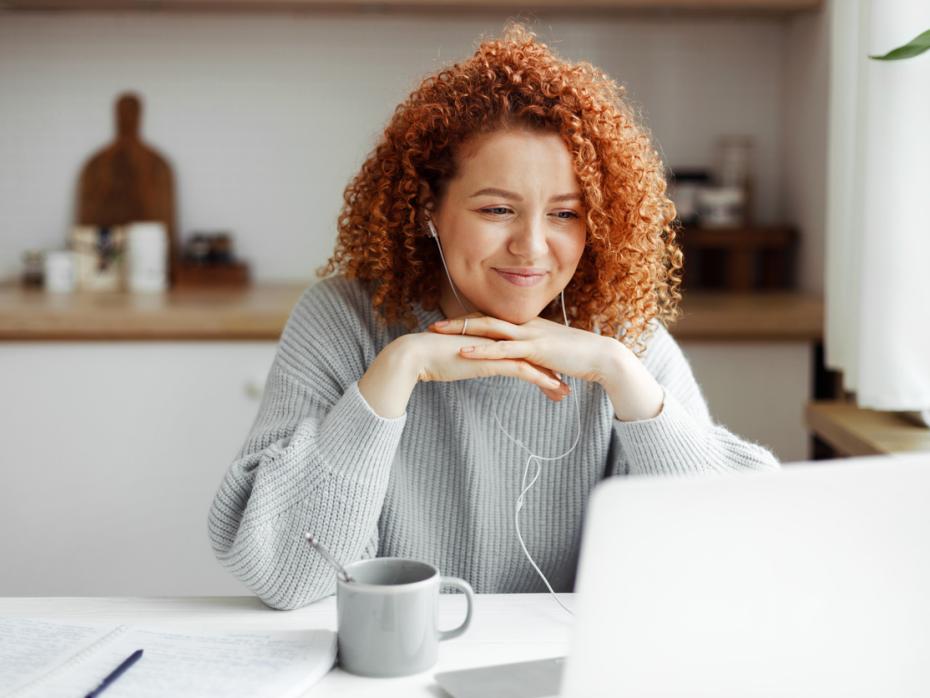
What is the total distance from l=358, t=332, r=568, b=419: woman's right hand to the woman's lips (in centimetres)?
8

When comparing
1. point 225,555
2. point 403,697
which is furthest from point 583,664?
point 225,555

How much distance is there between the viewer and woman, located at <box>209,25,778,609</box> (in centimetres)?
120

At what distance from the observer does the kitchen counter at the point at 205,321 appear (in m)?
2.22

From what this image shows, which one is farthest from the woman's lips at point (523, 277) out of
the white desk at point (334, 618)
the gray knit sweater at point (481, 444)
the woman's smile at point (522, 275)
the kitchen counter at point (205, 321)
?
the kitchen counter at point (205, 321)

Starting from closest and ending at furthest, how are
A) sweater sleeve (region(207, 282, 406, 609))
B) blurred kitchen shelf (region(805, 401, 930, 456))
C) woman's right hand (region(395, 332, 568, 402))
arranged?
sweater sleeve (region(207, 282, 406, 609))
woman's right hand (region(395, 332, 568, 402))
blurred kitchen shelf (region(805, 401, 930, 456))

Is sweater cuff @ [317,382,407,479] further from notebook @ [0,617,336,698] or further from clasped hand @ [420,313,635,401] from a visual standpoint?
notebook @ [0,617,336,698]

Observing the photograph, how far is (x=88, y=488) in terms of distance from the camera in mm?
2275

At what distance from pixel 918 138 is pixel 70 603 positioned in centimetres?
137

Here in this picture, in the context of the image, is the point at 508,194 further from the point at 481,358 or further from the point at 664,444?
the point at 664,444

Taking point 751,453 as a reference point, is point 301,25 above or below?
above

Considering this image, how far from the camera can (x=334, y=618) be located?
1.08m

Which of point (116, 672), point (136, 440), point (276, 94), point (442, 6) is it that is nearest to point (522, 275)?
point (116, 672)

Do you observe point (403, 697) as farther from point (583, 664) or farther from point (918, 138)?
point (918, 138)

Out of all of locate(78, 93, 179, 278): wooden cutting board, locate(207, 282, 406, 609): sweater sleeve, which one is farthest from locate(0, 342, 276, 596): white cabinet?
locate(207, 282, 406, 609): sweater sleeve
